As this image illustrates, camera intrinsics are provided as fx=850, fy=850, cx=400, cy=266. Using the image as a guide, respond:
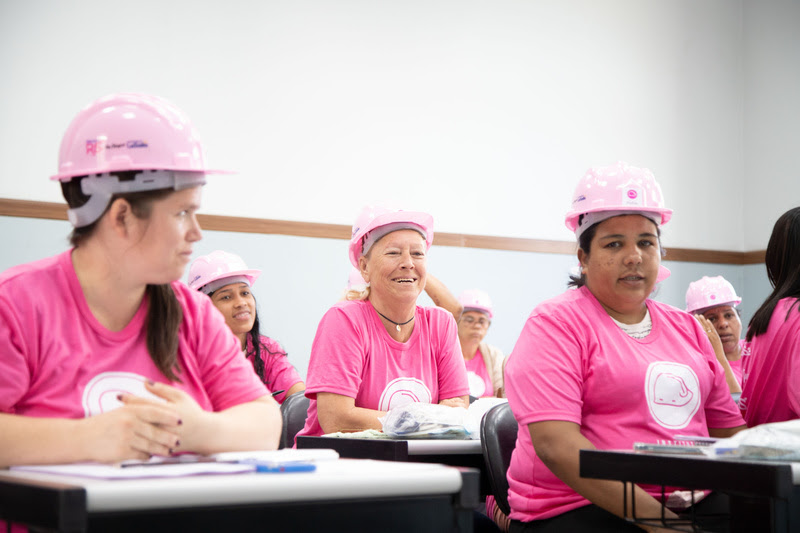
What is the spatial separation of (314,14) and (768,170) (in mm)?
4355

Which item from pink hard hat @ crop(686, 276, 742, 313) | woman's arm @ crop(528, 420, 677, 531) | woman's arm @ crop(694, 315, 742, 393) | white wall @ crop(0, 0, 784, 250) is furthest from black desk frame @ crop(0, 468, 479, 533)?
pink hard hat @ crop(686, 276, 742, 313)

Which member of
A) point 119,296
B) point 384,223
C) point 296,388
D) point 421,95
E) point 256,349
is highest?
point 421,95

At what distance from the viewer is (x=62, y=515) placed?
1051mm

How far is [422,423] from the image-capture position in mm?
2615

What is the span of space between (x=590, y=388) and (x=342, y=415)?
105 cm

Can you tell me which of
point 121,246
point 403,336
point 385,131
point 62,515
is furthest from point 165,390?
point 385,131

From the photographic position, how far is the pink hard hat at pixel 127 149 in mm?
1556

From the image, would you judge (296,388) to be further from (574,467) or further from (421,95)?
(421,95)

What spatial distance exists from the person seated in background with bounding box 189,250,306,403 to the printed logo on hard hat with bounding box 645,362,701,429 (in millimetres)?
2602

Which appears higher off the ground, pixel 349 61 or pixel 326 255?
pixel 349 61

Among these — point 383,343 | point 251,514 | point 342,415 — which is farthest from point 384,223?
point 251,514

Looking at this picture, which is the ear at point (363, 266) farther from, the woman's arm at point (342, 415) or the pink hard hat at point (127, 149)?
the pink hard hat at point (127, 149)

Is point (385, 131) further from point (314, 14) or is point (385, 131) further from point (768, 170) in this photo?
point (768, 170)

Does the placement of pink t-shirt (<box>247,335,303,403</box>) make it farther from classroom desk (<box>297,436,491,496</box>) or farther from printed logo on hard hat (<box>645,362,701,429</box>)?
printed logo on hard hat (<box>645,362,701,429</box>)
